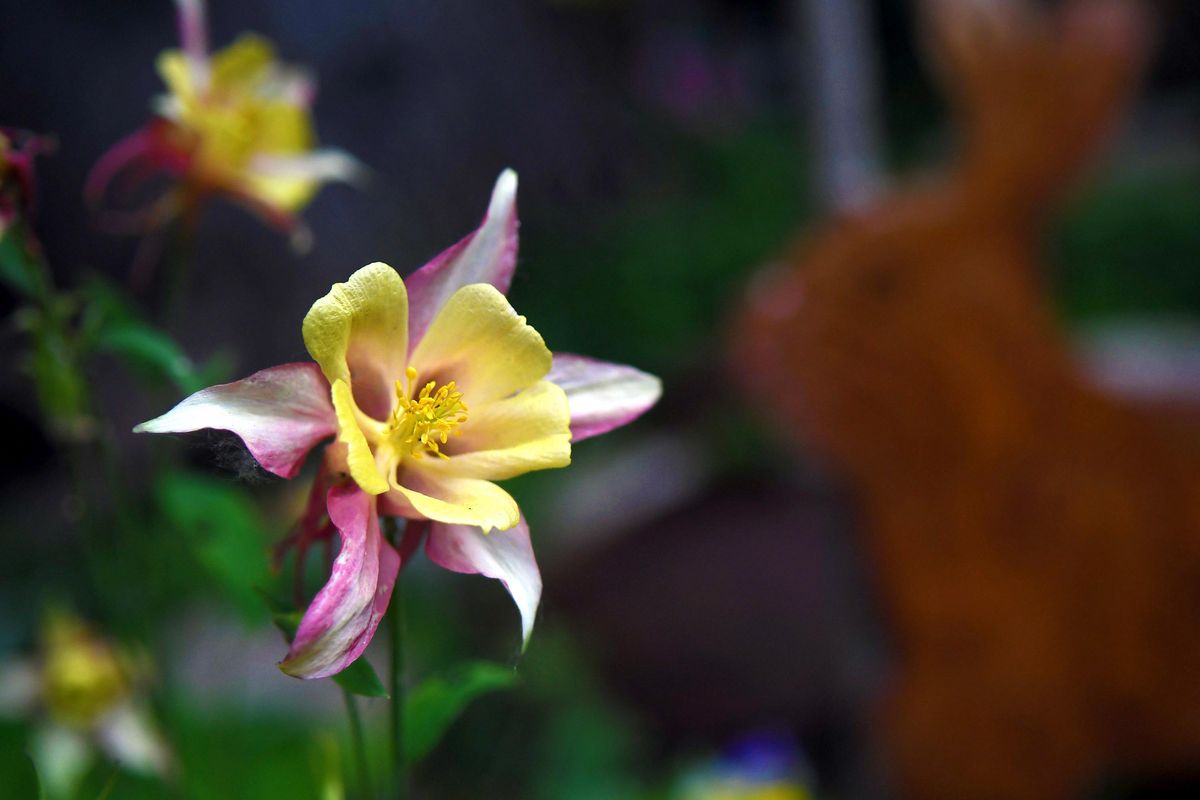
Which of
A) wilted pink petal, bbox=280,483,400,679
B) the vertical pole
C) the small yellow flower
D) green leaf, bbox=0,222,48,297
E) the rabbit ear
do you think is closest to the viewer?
wilted pink petal, bbox=280,483,400,679

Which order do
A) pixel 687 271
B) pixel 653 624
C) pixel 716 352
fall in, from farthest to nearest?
1. pixel 687 271
2. pixel 716 352
3. pixel 653 624

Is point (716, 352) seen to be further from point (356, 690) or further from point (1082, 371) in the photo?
point (356, 690)

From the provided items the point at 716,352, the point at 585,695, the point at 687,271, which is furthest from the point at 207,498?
the point at 687,271

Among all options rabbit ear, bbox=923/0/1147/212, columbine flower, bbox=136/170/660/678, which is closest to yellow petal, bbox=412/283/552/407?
columbine flower, bbox=136/170/660/678

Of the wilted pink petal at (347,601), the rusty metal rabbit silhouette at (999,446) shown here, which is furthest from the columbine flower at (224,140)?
the rusty metal rabbit silhouette at (999,446)

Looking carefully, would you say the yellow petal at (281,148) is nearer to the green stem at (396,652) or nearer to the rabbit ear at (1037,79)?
the green stem at (396,652)

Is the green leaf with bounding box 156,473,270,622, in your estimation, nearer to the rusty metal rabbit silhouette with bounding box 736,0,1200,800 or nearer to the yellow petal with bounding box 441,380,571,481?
the yellow petal with bounding box 441,380,571,481
